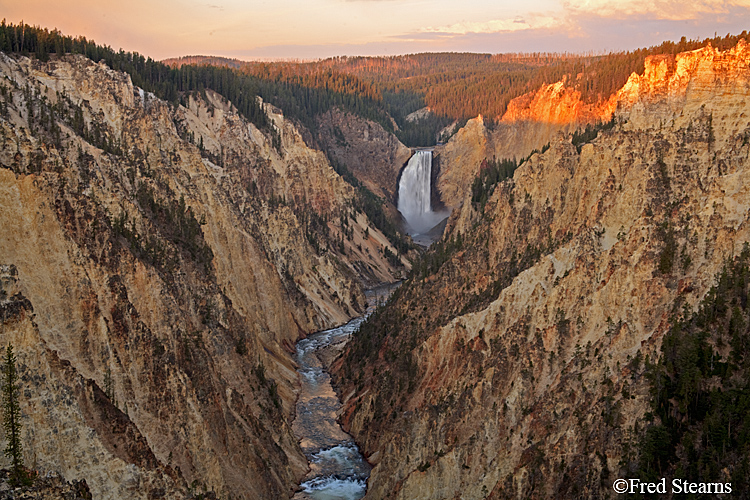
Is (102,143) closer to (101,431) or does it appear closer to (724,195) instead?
(101,431)

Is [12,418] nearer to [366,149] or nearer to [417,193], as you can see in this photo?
[417,193]

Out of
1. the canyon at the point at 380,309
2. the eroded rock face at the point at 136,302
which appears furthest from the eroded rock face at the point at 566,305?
the eroded rock face at the point at 136,302

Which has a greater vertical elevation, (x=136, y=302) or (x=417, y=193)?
(x=136, y=302)

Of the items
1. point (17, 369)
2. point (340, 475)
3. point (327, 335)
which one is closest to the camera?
point (17, 369)

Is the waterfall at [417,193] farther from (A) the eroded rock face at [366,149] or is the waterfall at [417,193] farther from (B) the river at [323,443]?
(B) the river at [323,443]

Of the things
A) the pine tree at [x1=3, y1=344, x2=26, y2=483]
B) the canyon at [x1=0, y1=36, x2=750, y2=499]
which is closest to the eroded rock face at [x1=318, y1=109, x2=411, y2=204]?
the canyon at [x1=0, y1=36, x2=750, y2=499]

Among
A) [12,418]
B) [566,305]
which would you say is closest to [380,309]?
[566,305]

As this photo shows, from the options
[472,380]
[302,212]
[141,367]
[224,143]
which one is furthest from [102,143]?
[302,212]
